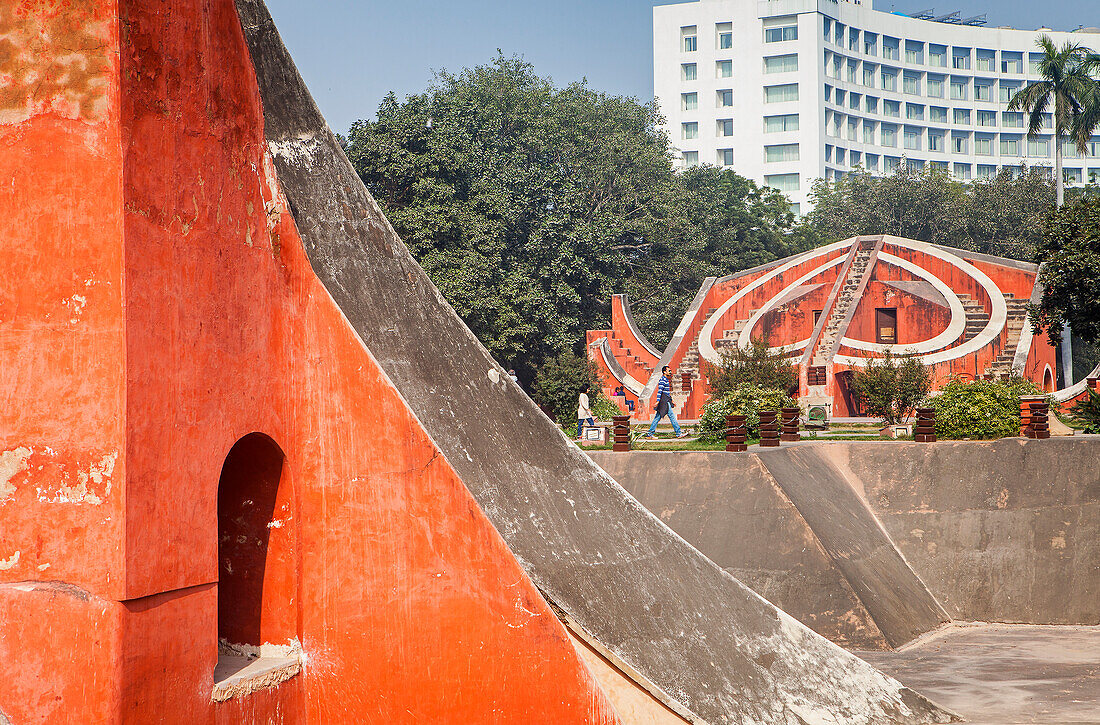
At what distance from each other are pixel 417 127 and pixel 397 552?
21619 millimetres

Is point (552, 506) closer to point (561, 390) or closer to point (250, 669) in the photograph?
point (250, 669)

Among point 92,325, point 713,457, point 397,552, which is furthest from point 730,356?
point 92,325

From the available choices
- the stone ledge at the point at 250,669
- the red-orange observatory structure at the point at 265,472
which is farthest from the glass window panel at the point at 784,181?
the stone ledge at the point at 250,669

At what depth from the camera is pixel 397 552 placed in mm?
4762

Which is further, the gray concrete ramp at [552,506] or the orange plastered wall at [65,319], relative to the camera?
the gray concrete ramp at [552,506]

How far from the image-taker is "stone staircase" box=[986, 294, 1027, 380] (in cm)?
1858

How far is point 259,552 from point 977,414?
10425mm

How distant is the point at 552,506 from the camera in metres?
6.14

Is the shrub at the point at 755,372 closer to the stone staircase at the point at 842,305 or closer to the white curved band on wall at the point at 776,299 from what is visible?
the stone staircase at the point at 842,305

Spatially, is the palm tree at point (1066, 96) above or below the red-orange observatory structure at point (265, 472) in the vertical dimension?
above

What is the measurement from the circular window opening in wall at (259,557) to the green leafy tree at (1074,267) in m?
12.3

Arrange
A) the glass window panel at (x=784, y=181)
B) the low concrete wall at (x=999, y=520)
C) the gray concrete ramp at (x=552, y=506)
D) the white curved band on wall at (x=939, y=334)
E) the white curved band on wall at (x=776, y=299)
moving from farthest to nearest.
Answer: the glass window panel at (x=784, y=181), the white curved band on wall at (x=776, y=299), the white curved band on wall at (x=939, y=334), the low concrete wall at (x=999, y=520), the gray concrete ramp at (x=552, y=506)

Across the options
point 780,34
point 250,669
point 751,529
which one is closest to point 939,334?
point 751,529

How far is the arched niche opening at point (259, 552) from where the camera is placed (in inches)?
185
